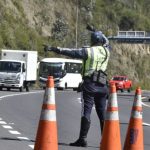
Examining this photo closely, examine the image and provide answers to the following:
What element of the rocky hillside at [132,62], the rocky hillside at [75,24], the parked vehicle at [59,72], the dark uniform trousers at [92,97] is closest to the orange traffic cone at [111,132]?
the dark uniform trousers at [92,97]

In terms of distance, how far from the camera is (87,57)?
12445 millimetres

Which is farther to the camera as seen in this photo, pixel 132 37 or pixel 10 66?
pixel 132 37

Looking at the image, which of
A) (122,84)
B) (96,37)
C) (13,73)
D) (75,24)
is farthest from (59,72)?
(96,37)

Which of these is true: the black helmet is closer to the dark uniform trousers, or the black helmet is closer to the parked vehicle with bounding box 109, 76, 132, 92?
the dark uniform trousers

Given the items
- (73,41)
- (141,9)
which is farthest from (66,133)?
(141,9)

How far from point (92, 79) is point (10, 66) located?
36.7 m

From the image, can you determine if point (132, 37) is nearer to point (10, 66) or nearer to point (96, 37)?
point (10, 66)

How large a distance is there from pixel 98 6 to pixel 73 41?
1311 cm

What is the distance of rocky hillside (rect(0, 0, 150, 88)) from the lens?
248 feet

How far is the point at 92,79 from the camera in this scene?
12477 mm

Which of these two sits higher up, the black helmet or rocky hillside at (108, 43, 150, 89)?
the black helmet

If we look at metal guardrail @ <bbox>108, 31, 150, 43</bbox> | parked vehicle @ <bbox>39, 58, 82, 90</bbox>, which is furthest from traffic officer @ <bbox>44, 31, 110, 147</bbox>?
metal guardrail @ <bbox>108, 31, 150, 43</bbox>

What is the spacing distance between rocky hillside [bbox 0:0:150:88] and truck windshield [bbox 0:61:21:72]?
21800 mm

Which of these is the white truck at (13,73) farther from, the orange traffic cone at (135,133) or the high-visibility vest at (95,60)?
the orange traffic cone at (135,133)
